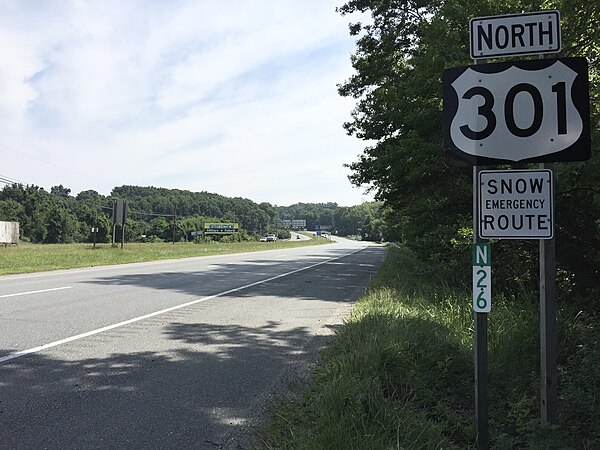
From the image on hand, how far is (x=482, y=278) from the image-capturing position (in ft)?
9.93

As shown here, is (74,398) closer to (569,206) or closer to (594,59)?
(569,206)

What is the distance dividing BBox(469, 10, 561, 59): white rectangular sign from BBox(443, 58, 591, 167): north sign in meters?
0.16

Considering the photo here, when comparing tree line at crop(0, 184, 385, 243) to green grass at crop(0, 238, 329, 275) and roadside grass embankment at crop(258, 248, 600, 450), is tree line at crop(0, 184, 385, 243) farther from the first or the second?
roadside grass embankment at crop(258, 248, 600, 450)

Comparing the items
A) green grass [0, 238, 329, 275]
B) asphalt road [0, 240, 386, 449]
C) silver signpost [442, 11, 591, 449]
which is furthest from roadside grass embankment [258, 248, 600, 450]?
green grass [0, 238, 329, 275]

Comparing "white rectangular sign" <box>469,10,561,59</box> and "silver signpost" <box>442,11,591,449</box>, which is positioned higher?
"white rectangular sign" <box>469,10,561,59</box>

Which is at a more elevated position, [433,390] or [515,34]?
[515,34]

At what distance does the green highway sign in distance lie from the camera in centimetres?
301

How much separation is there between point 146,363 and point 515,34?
492 cm

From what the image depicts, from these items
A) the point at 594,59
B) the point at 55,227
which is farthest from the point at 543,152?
the point at 55,227

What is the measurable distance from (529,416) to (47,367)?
15.8ft

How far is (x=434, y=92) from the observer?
26.1ft

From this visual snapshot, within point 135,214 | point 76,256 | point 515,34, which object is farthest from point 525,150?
point 135,214

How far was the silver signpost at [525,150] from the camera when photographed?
3.02 m

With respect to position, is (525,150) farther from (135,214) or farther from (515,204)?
(135,214)
